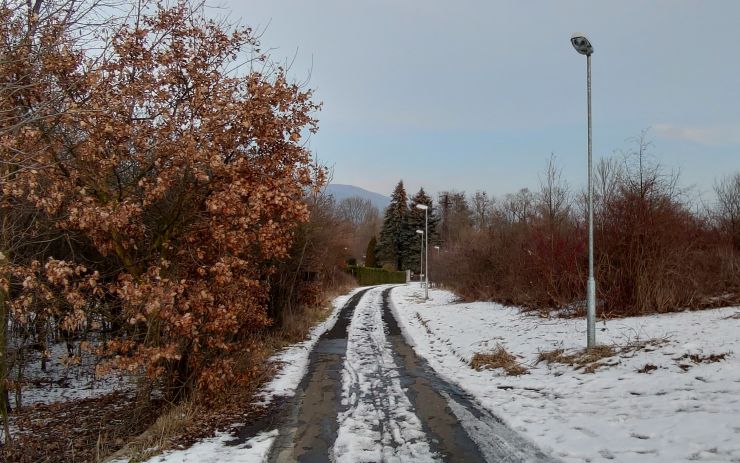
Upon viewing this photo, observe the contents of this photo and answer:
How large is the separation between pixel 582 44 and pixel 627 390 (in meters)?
5.93

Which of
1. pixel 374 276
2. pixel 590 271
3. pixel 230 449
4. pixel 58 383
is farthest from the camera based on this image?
pixel 374 276

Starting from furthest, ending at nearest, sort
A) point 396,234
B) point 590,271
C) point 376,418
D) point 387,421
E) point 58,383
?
point 396,234
point 58,383
point 590,271
point 376,418
point 387,421

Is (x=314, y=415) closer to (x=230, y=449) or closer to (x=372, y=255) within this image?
(x=230, y=449)

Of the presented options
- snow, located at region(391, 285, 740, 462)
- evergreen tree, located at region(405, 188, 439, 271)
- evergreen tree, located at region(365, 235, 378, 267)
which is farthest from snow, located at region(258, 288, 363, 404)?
evergreen tree, located at region(365, 235, 378, 267)

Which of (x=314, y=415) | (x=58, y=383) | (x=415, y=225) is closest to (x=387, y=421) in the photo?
(x=314, y=415)

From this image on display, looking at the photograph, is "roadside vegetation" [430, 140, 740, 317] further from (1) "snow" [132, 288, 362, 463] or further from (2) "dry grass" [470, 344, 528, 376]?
(1) "snow" [132, 288, 362, 463]

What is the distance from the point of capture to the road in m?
5.45

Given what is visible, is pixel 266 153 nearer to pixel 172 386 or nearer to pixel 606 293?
pixel 172 386

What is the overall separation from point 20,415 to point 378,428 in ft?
27.5

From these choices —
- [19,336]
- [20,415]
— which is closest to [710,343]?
[19,336]

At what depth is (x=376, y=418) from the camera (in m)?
6.82

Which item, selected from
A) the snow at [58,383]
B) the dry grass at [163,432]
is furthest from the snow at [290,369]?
the snow at [58,383]

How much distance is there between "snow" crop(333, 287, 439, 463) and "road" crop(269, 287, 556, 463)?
0.01 m

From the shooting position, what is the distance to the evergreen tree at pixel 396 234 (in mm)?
75312
